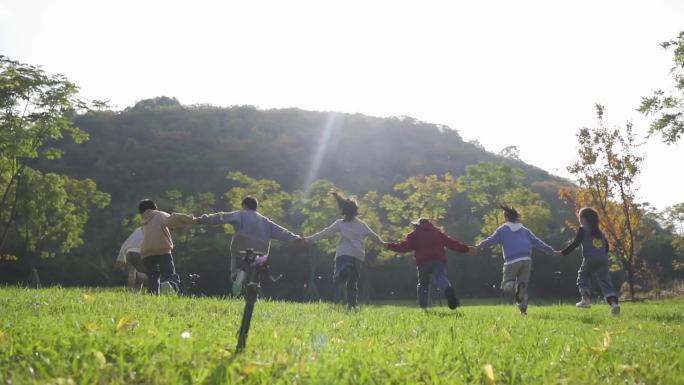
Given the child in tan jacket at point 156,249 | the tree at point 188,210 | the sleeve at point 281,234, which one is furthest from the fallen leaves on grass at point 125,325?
the tree at point 188,210

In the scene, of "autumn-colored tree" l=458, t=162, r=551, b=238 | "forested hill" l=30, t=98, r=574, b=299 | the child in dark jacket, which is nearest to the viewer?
the child in dark jacket

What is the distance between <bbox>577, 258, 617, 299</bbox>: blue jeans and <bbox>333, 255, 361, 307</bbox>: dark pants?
15.5 ft

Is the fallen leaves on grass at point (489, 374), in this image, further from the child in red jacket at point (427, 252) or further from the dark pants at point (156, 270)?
the dark pants at point (156, 270)

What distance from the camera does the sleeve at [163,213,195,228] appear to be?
8.72 m

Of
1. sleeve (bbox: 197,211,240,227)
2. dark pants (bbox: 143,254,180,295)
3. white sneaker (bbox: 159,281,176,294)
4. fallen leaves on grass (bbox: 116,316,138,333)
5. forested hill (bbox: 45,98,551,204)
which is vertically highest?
forested hill (bbox: 45,98,551,204)

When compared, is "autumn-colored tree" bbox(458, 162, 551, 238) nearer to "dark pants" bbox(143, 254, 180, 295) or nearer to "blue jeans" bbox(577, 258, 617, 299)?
"blue jeans" bbox(577, 258, 617, 299)

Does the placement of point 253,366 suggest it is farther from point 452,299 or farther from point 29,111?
point 29,111

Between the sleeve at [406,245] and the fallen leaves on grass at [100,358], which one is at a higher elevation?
the sleeve at [406,245]

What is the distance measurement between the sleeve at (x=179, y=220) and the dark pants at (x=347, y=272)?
3.04 m

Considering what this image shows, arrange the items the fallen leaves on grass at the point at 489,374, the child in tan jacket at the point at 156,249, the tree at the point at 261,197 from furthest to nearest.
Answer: the tree at the point at 261,197
the child in tan jacket at the point at 156,249
the fallen leaves on grass at the point at 489,374

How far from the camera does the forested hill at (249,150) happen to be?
194 feet

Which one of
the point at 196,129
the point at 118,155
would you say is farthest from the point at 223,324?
the point at 196,129

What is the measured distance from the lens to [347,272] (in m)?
10.8

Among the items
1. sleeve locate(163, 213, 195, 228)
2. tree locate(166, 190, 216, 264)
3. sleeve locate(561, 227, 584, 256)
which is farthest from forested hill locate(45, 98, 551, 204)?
sleeve locate(561, 227, 584, 256)
